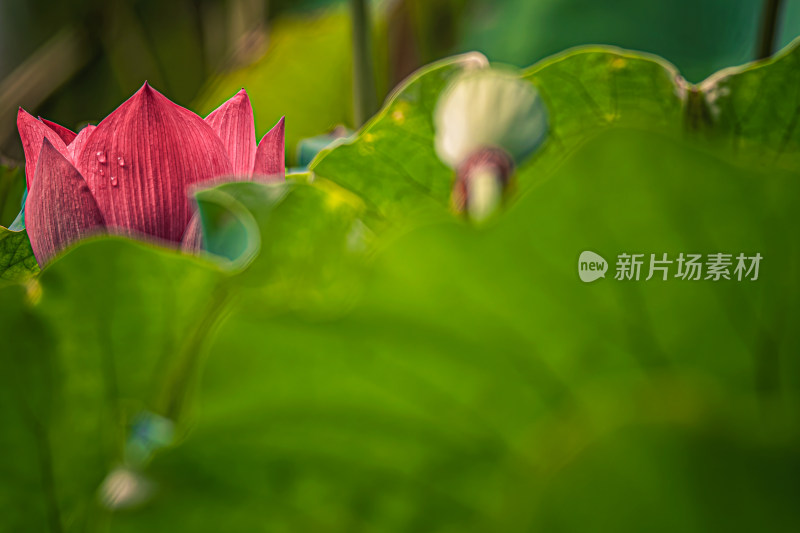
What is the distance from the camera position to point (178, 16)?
102 cm

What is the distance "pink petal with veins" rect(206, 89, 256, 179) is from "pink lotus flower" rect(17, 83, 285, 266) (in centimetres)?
1

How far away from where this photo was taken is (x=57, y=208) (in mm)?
138

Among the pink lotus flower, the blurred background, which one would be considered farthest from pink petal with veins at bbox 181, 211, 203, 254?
the blurred background

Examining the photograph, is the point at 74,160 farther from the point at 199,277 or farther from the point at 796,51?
the point at 796,51

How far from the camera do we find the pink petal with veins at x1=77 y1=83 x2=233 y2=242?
0.45 feet

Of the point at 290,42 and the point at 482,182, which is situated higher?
the point at 482,182

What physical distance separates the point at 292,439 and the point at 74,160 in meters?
0.08

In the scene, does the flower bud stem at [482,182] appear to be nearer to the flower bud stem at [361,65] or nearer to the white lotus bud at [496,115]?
the white lotus bud at [496,115]

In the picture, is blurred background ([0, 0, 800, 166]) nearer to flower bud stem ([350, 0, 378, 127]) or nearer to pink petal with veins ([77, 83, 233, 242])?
flower bud stem ([350, 0, 378, 127])

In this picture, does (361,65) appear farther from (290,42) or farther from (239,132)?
(290,42)

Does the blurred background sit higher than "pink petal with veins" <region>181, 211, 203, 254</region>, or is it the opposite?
"pink petal with veins" <region>181, 211, 203, 254</region>

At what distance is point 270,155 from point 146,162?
29 millimetres

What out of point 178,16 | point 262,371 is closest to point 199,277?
point 262,371

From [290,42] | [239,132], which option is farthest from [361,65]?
[290,42]
